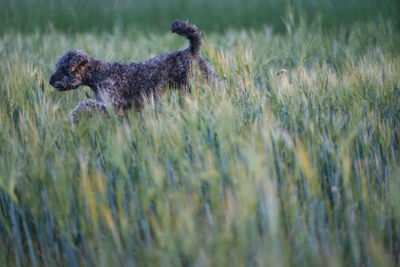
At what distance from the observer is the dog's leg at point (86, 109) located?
6.50 ft

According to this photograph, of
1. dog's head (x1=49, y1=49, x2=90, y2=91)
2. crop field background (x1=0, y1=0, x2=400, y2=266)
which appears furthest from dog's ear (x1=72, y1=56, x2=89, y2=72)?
crop field background (x1=0, y1=0, x2=400, y2=266)

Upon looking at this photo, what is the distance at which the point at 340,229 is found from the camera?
56.0 inches

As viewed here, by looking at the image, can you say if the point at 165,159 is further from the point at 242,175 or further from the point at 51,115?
the point at 51,115

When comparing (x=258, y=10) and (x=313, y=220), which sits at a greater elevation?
(x=258, y=10)

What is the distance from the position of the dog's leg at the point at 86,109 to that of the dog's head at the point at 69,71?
286 millimetres

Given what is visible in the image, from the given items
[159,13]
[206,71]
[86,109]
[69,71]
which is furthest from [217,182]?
[159,13]

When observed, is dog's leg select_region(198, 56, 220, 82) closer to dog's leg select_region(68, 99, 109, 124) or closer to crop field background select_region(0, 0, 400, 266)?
crop field background select_region(0, 0, 400, 266)

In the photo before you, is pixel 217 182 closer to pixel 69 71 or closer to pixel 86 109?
pixel 86 109

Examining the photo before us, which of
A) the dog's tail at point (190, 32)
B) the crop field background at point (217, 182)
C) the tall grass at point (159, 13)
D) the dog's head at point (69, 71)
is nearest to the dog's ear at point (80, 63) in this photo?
the dog's head at point (69, 71)

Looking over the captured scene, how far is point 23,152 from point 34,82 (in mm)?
998

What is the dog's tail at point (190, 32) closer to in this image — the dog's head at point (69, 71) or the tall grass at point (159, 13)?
the dog's head at point (69, 71)

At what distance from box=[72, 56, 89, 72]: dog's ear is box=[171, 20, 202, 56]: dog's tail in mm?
571

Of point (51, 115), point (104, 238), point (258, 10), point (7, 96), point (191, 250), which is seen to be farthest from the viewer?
point (258, 10)

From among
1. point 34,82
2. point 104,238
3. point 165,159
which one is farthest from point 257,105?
point 34,82
